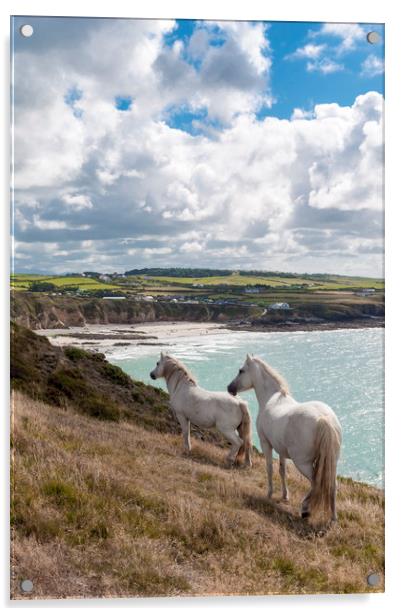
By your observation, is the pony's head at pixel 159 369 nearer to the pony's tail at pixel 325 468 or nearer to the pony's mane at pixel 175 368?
the pony's mane at pixel 175 368

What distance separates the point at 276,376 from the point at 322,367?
48cm

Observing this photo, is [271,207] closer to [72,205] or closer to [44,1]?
[72,205]

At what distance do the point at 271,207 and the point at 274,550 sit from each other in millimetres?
2976

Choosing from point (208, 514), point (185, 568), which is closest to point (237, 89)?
point (208, 514)

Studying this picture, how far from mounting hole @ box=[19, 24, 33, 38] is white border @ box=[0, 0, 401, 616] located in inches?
5.2

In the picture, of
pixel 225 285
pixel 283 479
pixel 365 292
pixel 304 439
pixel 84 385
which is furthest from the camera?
pixel 84 385

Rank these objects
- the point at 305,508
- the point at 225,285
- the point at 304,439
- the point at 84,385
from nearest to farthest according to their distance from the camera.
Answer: the point at 304,439
the point at 305,508
the point at 225,285
the point at 84,385

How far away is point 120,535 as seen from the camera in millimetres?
3922

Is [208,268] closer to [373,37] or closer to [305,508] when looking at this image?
[305,508]

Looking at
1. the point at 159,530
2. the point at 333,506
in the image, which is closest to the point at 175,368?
the point at 159,530

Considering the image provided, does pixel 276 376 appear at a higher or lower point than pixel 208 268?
lower

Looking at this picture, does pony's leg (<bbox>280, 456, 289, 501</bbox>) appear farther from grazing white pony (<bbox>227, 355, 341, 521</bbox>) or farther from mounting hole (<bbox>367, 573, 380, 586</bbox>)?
mounting hole (<bbox>367, 573, 380, 586</bbox>)

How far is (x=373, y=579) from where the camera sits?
14.2 ft

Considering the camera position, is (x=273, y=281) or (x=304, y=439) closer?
(x=304, y=439)
